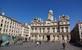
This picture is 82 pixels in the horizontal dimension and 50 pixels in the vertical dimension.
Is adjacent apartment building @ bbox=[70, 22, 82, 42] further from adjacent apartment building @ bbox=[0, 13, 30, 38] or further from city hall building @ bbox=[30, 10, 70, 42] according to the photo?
adjacent apartment building @ bbox=[0, 13, 30, 38]

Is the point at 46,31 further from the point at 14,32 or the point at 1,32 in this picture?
the point at 1,32

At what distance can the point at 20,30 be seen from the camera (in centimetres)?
6275

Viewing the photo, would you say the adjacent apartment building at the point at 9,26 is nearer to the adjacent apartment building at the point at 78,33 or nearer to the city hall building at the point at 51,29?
the city hall building at the point at 51,29

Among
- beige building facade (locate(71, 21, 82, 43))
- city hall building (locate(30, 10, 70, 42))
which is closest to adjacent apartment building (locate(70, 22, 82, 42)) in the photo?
beige building facade (locate(71, 21, 82, 43))

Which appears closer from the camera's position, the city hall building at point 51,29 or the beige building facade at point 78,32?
the beige building facade at point 78,32

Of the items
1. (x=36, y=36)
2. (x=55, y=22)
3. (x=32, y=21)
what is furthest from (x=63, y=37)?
(x=32, y=21)

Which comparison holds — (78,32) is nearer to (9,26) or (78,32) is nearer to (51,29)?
(51,29)

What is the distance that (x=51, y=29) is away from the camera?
51406 millimetres

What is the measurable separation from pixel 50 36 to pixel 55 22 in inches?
255

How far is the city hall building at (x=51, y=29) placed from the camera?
49.3m

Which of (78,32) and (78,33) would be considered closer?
(78,32)

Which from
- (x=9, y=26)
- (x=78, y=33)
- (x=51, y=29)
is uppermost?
(x=9, y=26)

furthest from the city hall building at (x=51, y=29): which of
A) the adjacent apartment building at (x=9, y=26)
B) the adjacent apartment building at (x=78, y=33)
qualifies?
the adjacent apartment building at (x=9, y=26)

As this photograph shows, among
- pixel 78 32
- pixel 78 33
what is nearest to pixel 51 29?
pixel 78 32
